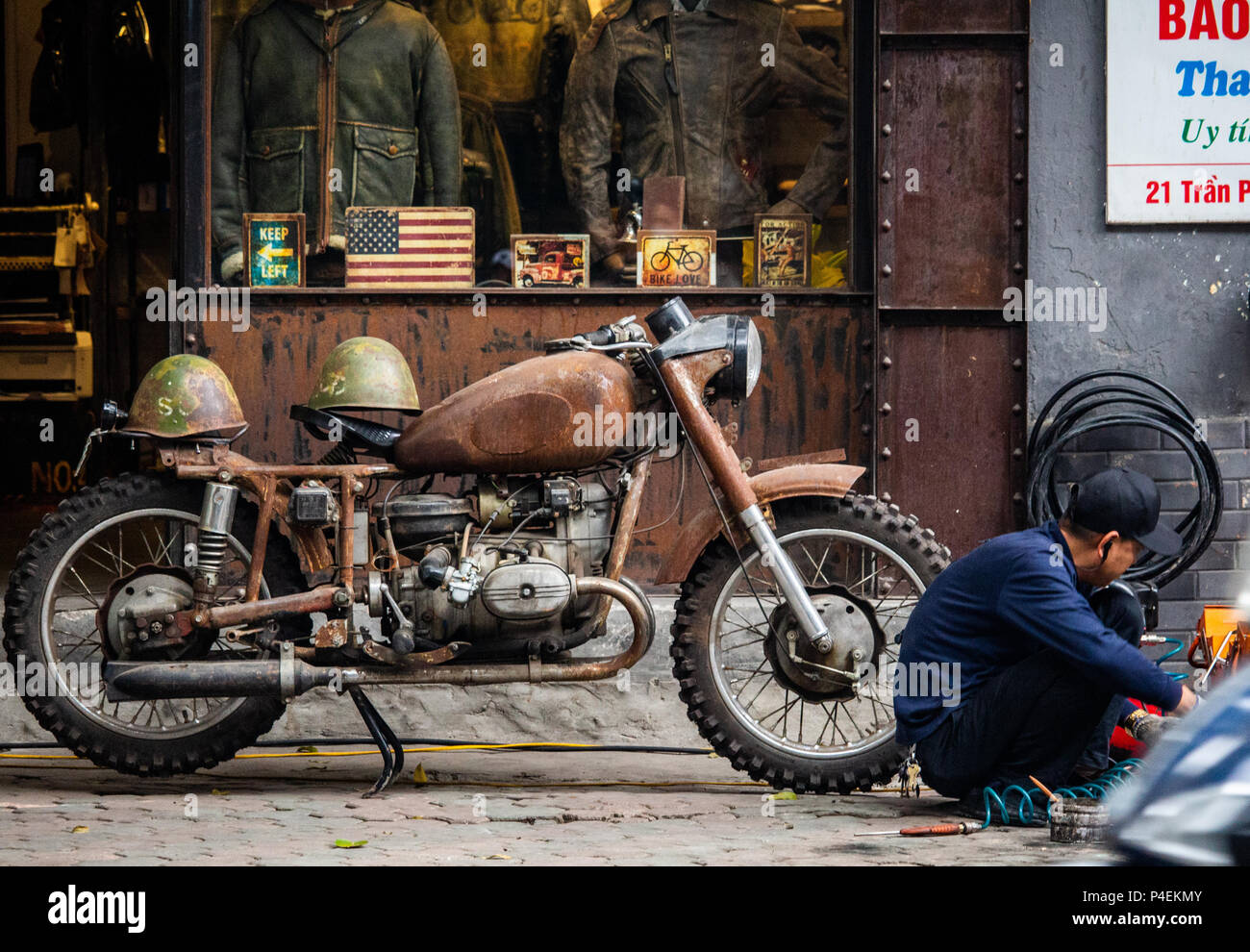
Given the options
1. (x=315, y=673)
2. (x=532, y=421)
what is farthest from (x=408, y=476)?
(x=315, y=673)

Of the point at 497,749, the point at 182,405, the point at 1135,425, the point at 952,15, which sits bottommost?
the point at 497,749

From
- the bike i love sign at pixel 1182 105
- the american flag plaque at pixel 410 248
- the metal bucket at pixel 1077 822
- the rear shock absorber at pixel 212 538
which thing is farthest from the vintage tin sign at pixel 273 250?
the metal bucket at pixel 1077 822

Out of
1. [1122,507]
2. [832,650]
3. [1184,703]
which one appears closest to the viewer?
[1184,703]

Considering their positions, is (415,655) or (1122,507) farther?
(415,655)

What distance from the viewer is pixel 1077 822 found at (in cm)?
451

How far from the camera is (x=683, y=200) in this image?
287 inches

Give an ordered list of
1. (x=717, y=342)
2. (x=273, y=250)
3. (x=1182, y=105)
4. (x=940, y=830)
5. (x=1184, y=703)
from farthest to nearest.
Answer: (x=273, y=250), (x=1182, y=105), (x=717, y=342), (x=940, y=830), (x=1184, y=703)

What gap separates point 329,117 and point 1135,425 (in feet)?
12.6

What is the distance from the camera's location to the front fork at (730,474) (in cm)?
523

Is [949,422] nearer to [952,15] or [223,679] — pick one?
[952,15]

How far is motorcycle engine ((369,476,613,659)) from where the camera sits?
5227mm

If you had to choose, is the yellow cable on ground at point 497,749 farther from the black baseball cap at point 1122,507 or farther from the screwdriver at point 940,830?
the black baseball cap at point 1122,507

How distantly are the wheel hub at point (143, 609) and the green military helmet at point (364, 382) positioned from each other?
0.77 m
